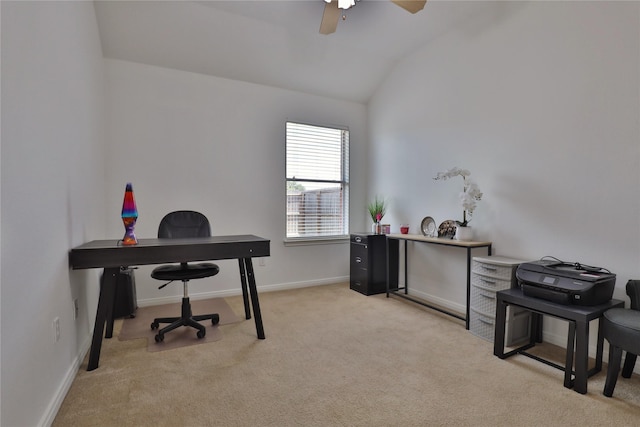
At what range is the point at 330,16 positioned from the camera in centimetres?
265

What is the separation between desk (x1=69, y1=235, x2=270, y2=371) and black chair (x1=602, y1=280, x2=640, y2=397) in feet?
7.61

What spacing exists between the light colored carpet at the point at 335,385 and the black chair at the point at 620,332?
159mm

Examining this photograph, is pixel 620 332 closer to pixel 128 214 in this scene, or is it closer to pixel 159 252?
pixel 159 252

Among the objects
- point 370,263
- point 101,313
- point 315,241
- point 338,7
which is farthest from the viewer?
point 315,241

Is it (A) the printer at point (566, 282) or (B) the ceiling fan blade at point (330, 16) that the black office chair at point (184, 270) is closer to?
(B) the ceiling fan blade at point (330, 16)

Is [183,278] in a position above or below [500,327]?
above

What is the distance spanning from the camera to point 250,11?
320 centimetres

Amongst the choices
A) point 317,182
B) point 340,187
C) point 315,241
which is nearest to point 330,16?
point 317,182

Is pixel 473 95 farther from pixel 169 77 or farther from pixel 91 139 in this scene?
pixel 91 139

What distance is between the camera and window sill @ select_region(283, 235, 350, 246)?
427 centimetres

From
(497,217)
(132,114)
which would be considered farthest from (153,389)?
(497,217)

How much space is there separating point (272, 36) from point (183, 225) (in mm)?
2290

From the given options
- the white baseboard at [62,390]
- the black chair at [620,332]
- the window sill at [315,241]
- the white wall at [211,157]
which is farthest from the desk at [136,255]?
the black chair at [620,332]

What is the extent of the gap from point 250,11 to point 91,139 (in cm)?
194
